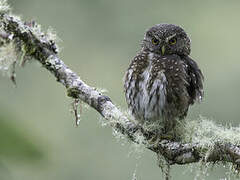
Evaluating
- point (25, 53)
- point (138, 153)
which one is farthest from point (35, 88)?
point (138, 153)

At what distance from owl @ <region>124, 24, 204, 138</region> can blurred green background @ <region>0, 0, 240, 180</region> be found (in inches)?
88.5

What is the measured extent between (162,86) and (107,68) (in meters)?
4.89

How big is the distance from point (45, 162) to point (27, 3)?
7.29 m

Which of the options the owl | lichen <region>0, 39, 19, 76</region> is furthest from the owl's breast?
lichen <region>0, 39, 19, 76</region>

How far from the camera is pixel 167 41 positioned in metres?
3.33

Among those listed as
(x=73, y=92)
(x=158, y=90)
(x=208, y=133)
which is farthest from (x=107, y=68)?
(x=208, y=133)

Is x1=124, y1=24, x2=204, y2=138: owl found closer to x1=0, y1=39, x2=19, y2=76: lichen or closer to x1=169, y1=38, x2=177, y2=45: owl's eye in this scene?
x1=169, y1=38, x2=177, y2=45: owl's eye

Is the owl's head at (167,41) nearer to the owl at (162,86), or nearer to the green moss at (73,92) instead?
the owl at (162,86)

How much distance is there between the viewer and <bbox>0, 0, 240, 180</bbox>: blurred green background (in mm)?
6414

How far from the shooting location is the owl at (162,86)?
9.73 ft

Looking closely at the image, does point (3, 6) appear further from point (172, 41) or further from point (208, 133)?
point (208, 133)

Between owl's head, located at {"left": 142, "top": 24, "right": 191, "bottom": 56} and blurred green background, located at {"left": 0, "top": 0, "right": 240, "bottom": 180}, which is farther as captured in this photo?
blurred green background, located at {"left": 0, "top": 0, "right": 240, "bottom": 180}

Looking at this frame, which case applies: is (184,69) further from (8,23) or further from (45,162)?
(45,162)

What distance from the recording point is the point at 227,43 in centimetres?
859
